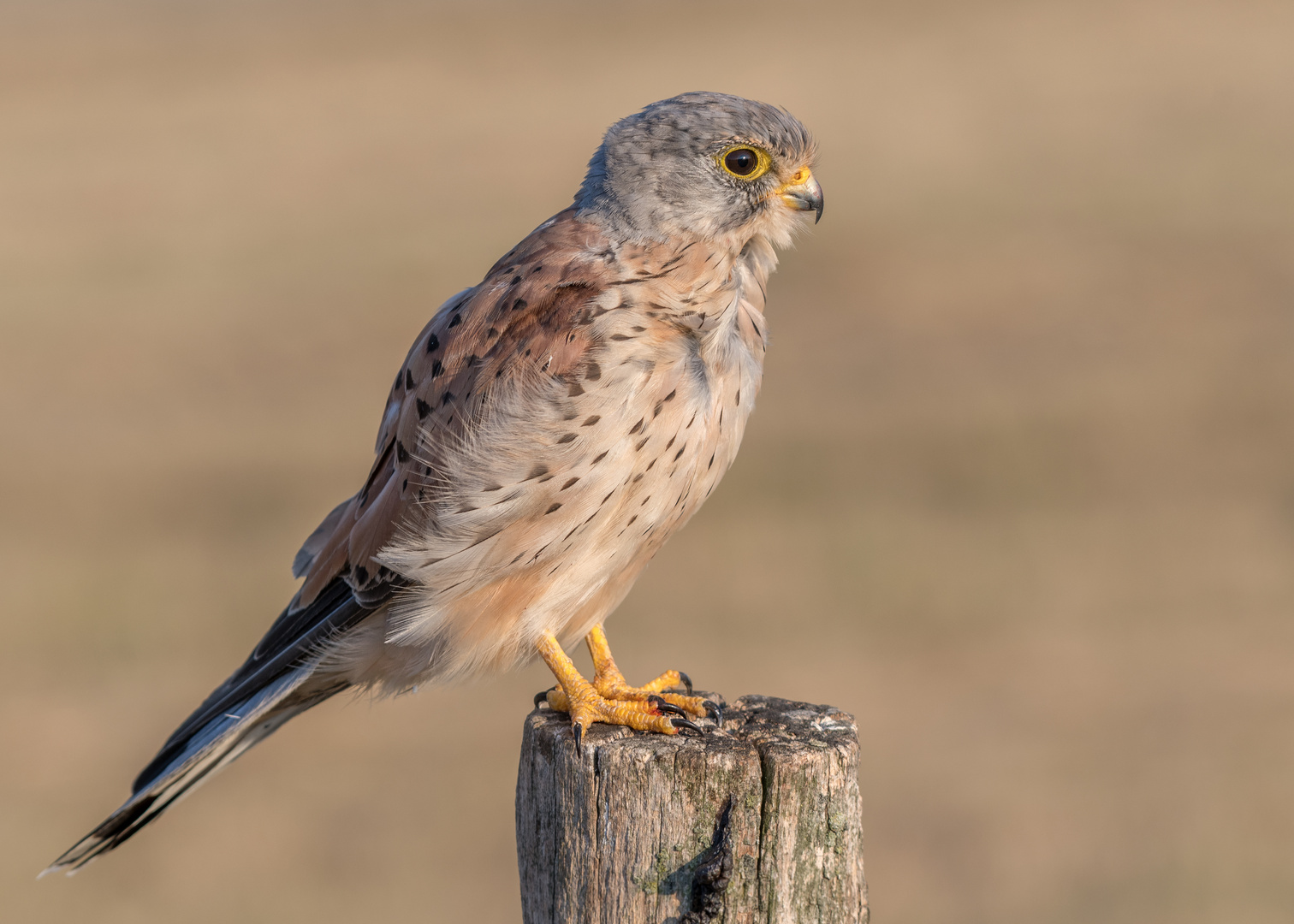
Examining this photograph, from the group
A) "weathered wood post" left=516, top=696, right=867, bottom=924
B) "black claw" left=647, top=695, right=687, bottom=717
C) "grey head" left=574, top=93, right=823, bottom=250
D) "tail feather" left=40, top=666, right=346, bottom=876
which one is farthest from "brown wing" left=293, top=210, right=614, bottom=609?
"weathered wood post" left=516, top=696, right=867, bottom=924

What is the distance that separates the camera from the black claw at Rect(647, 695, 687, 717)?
340 cm

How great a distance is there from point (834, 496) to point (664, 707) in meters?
6.83

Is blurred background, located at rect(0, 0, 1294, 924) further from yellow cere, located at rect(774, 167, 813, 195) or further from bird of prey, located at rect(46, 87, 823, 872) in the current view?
yellow cere, located at rect(774, 167, 813, 195)

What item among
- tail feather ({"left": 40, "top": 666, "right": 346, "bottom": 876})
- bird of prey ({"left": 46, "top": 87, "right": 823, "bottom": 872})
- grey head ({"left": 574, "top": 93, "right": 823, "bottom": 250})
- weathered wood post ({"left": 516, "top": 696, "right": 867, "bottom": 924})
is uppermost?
grey head ({"left": 574, "top": 93, "right": 823, "bottom": 250})

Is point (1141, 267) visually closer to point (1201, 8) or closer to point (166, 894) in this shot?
point (166, 894)

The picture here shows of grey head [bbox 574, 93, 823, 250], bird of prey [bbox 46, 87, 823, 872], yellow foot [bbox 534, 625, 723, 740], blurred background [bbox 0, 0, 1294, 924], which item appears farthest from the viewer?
blurred background [bbox 0, 0, 1294, 924]

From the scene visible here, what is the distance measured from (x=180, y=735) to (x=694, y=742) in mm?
1648

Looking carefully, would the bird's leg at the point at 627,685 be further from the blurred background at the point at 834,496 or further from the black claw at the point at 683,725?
the blurred background at the point at 834,496

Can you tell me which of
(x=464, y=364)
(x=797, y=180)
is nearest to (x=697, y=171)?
(x=797, y=180)

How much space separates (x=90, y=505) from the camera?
10.3m

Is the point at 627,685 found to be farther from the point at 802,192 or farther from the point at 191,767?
the point at 802,192

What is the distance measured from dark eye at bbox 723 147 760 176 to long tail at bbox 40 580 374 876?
5.37 ft

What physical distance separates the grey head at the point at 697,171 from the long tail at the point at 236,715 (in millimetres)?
1384

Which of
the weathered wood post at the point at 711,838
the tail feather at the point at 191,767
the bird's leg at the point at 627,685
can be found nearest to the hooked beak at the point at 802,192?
the bird's leg at the point at 627,685
